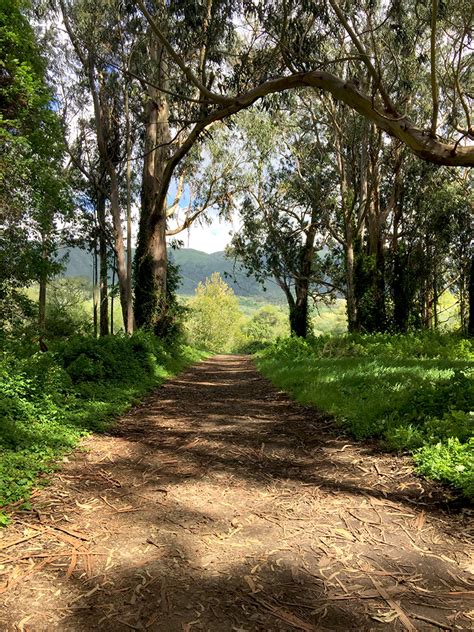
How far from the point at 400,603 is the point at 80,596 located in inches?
60.1

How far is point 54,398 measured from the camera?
5.32m

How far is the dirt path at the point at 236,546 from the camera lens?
1.88m

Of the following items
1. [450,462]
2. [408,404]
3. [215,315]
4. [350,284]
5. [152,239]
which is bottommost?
[450,462]

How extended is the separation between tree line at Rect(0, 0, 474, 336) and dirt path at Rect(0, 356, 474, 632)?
3.72m

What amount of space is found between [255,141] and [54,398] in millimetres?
17291

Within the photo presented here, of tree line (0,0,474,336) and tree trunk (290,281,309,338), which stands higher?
tree line (0,0,474,336)

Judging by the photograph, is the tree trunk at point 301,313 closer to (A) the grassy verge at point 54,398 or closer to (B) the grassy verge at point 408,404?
(B) the grassy verge at point 408,404

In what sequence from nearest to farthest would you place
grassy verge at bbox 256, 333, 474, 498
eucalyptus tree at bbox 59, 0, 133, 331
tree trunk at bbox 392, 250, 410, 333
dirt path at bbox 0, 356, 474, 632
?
dirt path at bbox 0, 356, 474, 632 < grassy verge at bbox 256, 333, 474, 498 < eucalyptus tree at bbox 59, 0, 133, 331 < tree trunk at bbox 392, 250, 410, 333

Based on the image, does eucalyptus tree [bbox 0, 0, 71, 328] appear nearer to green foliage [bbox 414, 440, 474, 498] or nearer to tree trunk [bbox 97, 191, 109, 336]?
tree trunk [bbox 97, 191, 109, 336]

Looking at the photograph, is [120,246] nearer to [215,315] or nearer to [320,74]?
[320,74]

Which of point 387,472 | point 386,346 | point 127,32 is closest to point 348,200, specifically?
point 386,346

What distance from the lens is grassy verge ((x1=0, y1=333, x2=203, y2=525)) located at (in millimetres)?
3502

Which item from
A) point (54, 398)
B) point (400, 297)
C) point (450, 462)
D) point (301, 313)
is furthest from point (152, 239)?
point (301, 313)

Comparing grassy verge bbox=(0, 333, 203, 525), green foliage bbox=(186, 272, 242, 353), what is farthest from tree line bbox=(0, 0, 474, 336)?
green foliage bbox=(186, 272, 242, 353)
